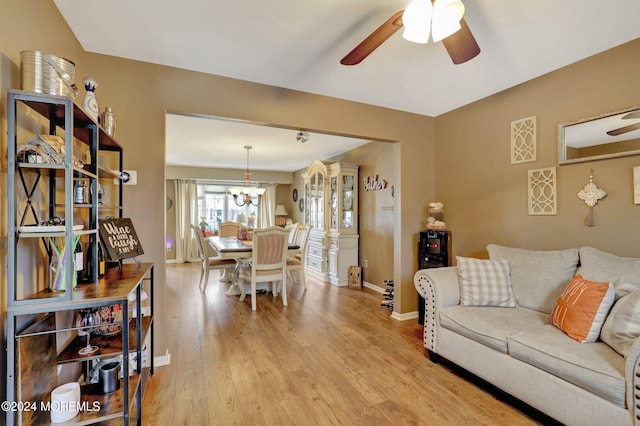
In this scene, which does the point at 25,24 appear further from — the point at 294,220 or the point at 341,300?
A: the point at 294,220

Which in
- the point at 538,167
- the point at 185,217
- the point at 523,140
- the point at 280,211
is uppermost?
the point at 523,140

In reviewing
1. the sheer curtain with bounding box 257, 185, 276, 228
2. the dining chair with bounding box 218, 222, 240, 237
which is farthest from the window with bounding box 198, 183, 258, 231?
the dining chair with bounding box 218, 222, 240, 237

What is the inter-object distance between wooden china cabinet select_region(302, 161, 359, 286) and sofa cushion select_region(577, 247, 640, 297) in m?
3.28

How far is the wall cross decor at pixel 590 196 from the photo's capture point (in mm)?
2232

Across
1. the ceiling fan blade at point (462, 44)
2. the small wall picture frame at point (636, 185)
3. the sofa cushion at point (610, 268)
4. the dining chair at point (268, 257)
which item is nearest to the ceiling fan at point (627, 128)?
the small wall picture frame at point (636, 185)

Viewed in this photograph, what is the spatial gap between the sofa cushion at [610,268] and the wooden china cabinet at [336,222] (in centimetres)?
328

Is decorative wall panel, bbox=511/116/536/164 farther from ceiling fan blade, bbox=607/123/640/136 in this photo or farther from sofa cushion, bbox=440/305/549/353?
sofa cushion, bbox=440/305/549/353

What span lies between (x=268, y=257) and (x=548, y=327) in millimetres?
2952

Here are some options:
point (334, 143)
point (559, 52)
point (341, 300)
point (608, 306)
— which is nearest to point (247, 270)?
point (341, 300)

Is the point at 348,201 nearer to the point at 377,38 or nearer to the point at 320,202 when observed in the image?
the point at 320,202

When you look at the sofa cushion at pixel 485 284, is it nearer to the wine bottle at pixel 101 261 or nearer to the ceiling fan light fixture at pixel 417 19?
the ceiling fan light fixture at pixel 417 19

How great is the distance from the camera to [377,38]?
5.16 feet

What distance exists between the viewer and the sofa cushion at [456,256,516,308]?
7.82ft

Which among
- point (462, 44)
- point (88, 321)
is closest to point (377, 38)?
point (462, 44)
